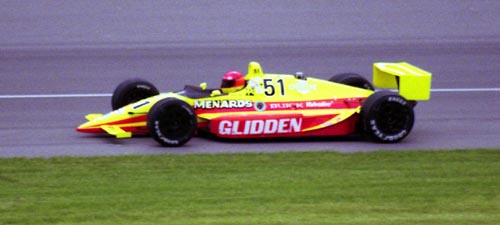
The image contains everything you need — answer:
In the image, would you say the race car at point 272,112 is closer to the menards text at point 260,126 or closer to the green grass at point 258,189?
the menards text at point 260,126

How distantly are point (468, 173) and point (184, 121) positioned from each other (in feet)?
11.5

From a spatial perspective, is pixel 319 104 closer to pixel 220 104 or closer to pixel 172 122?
pixel 220 104

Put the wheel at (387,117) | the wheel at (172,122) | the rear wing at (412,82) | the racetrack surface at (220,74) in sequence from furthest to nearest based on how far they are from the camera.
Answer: the rear wing at (412,82), the racetrack surface at (220,74), the wheel at (387,117), the wheel at (172,122)

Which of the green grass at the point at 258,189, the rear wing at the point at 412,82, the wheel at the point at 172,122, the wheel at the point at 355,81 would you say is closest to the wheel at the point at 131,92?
the wheel at the point at 172,122

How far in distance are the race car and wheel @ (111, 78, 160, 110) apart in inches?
22.6

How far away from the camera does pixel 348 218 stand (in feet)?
34.8

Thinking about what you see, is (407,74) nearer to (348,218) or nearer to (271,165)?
(271,165)

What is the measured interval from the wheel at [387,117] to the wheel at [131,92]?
2948 mm

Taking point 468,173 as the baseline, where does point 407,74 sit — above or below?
above

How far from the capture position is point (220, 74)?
2036 centimetres

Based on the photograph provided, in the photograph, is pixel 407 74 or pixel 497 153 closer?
pixel 497 153

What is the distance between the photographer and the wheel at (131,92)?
1525cm

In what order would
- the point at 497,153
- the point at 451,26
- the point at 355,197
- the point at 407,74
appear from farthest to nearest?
the point at 451,26 → the point at 407,74 → the point at 497,153 → the point at 355,197

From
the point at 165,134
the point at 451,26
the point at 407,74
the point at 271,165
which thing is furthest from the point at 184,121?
the point at 451,26
